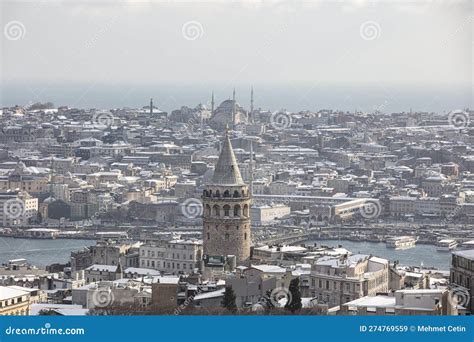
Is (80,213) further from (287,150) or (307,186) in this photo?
(287,150)

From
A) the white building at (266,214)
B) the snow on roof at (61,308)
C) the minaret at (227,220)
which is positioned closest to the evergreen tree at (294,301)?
the snow on roof at (61,308)

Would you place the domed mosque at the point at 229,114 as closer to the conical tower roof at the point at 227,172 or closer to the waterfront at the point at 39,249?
the waterfront at the point at 39,249

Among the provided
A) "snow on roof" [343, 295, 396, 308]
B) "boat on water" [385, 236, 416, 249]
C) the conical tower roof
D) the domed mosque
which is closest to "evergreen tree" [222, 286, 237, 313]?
"snow on roof" [343, 295, 396, 308]

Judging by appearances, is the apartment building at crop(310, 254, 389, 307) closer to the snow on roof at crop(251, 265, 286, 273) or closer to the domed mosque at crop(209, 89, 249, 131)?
the snow on roof at crop(251, 265, 286, 273)

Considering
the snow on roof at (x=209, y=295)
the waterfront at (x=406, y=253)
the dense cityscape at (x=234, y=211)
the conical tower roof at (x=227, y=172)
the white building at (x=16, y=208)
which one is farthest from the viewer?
the white building at (x=16, y=208)

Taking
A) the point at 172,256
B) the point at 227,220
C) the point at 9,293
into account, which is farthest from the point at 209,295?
the point at 172,256

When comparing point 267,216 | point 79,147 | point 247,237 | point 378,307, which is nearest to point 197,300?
point 378,307
